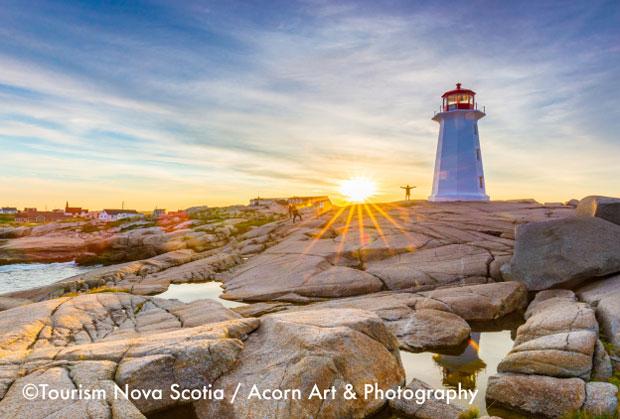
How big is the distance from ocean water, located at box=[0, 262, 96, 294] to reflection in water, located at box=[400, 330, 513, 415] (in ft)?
109

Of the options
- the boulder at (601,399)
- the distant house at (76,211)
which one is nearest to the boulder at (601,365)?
the boulder at (601,399)

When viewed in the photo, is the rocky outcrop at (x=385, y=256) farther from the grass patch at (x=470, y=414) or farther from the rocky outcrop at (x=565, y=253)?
the grass patch at (x=470, y=414)

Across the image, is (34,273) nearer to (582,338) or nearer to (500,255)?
(500,255)

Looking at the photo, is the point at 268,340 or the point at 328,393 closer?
the point at 328,393

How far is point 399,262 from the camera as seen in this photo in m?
24.0

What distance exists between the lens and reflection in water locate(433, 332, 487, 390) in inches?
435

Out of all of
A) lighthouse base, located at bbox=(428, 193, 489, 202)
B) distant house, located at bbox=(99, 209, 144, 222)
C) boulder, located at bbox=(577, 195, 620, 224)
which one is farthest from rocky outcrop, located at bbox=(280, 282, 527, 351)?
distant house, located at bbox=(99, 209, 144, 222)

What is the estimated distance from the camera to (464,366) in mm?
12109

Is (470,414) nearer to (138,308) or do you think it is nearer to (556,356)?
(556,356)

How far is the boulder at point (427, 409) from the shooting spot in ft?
28.8

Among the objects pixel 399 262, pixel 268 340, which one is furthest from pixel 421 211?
pixel 268 340

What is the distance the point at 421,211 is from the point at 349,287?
60.4ft

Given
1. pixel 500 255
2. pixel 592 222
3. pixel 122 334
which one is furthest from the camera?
pixel 500 255

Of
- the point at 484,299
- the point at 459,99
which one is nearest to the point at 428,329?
the point at 484,299
